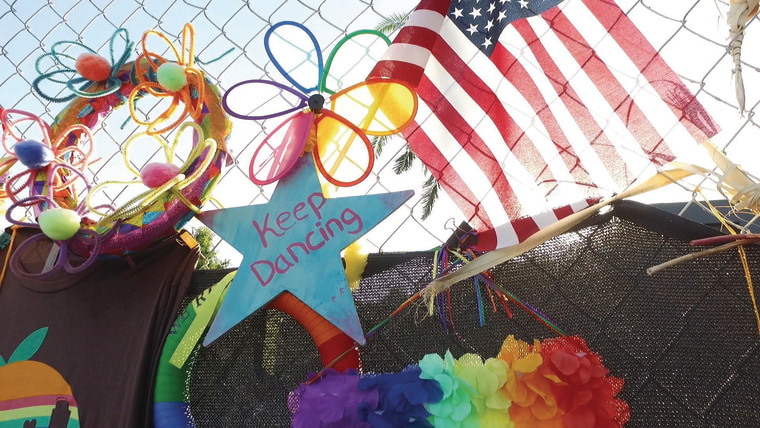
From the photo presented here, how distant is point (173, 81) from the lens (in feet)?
3.84

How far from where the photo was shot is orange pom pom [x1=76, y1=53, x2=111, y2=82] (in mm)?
1271

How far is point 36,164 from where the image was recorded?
3.87ft

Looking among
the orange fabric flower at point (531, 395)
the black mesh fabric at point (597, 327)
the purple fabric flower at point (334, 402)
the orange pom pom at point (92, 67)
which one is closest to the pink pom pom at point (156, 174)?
the black mesh fabric at point (597, 327)

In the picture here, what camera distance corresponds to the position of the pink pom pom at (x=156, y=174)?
Result: 1.08 m

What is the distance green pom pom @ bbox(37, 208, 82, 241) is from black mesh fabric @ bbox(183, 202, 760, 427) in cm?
26

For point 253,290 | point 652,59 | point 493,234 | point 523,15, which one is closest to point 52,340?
point 253,290

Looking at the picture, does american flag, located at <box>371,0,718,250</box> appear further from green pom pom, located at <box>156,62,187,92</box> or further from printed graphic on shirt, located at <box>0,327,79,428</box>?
printed graphic on shirt, located at <box>0,327,79,428</box>

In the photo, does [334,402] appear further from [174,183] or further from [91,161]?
[91,161]

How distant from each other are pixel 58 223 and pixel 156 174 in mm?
198

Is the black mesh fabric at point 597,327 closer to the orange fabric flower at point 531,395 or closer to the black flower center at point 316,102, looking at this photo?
the orange fabric flower at point 531,395

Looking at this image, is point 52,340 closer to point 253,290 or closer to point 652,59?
point 253,290

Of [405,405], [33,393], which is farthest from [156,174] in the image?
[405,405]

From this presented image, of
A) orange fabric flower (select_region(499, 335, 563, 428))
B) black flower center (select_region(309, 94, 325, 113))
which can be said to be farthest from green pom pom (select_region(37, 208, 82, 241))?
orange fabric flower (select_region(499, 335, 563, 428))

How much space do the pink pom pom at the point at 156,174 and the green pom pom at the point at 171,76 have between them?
176mm
